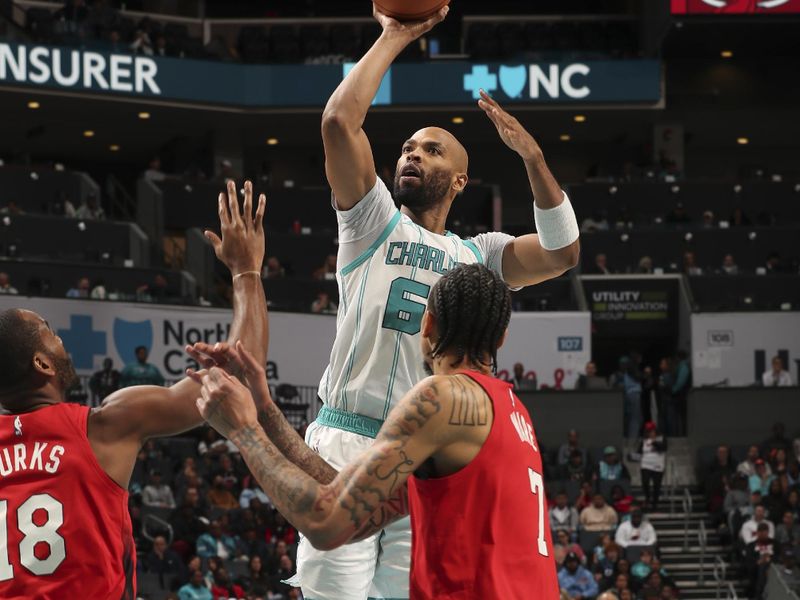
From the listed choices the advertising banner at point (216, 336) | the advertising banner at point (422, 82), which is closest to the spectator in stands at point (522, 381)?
the advertising banner at point (216, 336)

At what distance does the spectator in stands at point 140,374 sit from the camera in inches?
957

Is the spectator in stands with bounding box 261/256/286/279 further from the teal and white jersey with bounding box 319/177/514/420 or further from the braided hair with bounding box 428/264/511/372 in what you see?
the braided hair with bounding box 428/264/511/372

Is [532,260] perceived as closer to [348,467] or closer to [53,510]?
[348,467]

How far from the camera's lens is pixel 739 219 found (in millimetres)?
31969

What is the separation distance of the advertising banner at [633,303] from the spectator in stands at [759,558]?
9056 mm

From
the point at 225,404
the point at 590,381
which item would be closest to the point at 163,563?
the point at 590,381

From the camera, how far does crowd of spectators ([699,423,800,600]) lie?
21.6 metres

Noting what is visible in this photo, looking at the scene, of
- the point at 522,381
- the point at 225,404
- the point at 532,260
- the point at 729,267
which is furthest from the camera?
the point at 729,267

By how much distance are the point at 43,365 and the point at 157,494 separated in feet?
53.6

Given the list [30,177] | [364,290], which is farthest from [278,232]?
[364,290]

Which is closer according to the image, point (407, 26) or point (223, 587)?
point (407, 26)

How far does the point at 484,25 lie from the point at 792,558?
19539 mm

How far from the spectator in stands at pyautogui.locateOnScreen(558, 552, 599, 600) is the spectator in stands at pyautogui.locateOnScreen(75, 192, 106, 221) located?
13.5m

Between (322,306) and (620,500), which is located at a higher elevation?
(322,306)
